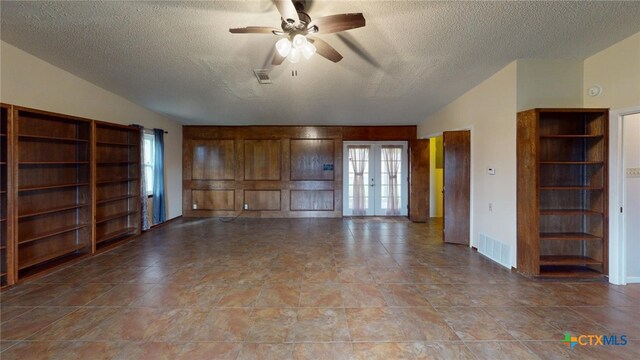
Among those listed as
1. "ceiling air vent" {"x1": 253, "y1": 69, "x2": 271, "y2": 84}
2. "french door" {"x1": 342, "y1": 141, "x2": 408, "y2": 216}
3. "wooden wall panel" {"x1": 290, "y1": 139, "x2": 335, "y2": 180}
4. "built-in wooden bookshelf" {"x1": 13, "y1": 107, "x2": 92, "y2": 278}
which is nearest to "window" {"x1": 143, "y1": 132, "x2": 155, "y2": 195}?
"built-in wooden bookshelf" {"x1": 13, "y1": 107, "x2": 92, "y2": 278}

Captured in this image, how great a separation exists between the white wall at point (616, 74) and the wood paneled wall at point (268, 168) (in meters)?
4.10

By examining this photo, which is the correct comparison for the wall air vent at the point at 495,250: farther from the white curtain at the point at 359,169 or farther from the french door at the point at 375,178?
the white curtain at the point at 359,169

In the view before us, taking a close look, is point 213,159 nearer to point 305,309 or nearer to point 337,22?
point 305,309

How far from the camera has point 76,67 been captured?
3.74 meters

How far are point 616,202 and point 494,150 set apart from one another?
1.40 meters

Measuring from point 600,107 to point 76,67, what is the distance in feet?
22.6

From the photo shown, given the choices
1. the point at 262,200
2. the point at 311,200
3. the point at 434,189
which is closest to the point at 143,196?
the point at 262,200

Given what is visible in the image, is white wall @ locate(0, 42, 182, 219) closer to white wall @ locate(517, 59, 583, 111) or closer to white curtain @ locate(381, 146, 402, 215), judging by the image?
white curtain @ locate(381, 146, 402, 215)

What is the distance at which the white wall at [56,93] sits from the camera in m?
3.15

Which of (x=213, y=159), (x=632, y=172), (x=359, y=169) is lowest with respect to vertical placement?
(x=632, y=172)

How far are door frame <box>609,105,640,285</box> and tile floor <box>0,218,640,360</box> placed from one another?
22 centimetres

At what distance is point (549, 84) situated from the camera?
345cm

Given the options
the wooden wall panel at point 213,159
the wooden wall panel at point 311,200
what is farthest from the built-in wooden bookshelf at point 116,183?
the wooden wall panel at point 311,200

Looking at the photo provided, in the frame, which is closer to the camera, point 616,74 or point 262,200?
point 616,74
